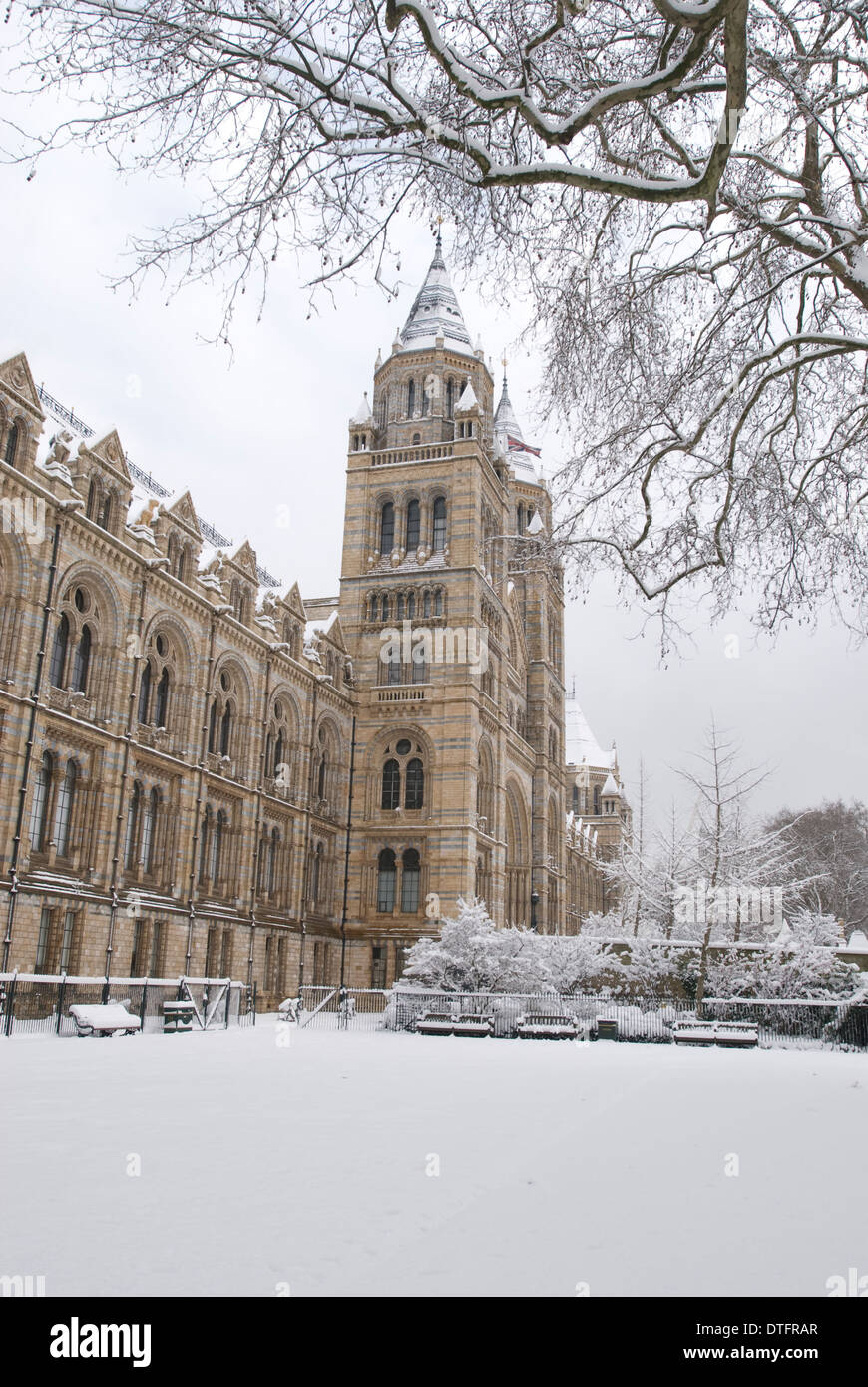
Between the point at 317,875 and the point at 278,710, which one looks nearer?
the point at 278,710

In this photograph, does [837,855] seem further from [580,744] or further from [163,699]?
[163,699]

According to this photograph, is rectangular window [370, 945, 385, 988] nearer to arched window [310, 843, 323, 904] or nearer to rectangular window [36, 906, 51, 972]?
arched window [310, 843, 323, 904]

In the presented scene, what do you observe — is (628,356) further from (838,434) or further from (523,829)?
(523,829)

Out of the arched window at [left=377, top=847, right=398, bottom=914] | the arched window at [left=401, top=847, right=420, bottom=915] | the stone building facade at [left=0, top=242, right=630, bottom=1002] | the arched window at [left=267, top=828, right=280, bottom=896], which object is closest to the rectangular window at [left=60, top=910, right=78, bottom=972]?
the stone building facade at [left=0, top=242, right=630, bottom=1002]

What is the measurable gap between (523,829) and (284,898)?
19.4 metres

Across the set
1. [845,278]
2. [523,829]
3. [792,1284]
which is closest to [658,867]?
[523,829]

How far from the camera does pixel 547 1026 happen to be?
24453 millimetres

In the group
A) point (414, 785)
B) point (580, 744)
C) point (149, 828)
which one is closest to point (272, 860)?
point (414, 785)

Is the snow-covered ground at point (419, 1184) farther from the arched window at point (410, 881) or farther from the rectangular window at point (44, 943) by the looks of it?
the arched window at point (410, 881)

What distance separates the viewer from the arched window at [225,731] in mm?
34062

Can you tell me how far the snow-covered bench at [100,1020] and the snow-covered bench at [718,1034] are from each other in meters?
12.0

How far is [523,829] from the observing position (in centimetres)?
5422

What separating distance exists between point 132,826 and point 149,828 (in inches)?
41.2

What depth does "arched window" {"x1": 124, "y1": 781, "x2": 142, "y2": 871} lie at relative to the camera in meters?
28.0
